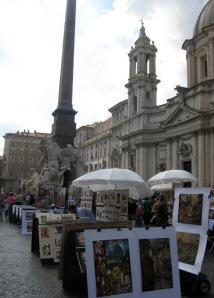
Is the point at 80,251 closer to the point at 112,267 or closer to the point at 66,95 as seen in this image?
the point at 112,267

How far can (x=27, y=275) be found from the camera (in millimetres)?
7070

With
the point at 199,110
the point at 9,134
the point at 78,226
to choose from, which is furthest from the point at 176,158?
the point at 9,134

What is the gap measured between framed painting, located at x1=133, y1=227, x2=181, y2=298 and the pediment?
3077 centimetres

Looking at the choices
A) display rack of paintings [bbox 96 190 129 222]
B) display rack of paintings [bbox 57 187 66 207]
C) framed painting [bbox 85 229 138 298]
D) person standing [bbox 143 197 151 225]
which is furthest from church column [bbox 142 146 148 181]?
framed painting [bbox 85 229 138 298]

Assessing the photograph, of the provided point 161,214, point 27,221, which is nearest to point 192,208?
point 161,214

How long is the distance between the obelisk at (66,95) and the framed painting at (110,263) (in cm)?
1858

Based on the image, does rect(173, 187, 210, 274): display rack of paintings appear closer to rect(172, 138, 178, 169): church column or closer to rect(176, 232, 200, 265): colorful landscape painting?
rect(176, 232, 200, 265): colorful landscape painting

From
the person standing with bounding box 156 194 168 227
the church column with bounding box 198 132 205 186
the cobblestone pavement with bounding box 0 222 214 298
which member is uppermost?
the church column with bounding box 198 132 205 186

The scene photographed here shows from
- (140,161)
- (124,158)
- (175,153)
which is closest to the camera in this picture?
(175,153)

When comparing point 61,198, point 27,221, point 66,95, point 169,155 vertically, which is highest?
point 66,95

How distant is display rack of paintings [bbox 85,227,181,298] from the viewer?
4699 mm

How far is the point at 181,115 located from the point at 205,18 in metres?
11.2

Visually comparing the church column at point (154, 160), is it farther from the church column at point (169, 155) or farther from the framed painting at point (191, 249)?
the framed painting at point (191, 249)

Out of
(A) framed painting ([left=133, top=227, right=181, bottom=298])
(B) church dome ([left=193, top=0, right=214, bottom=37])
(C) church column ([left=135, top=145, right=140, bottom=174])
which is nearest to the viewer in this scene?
(A) framed painting ([left=133, top=227, right=181, bottom=298])
